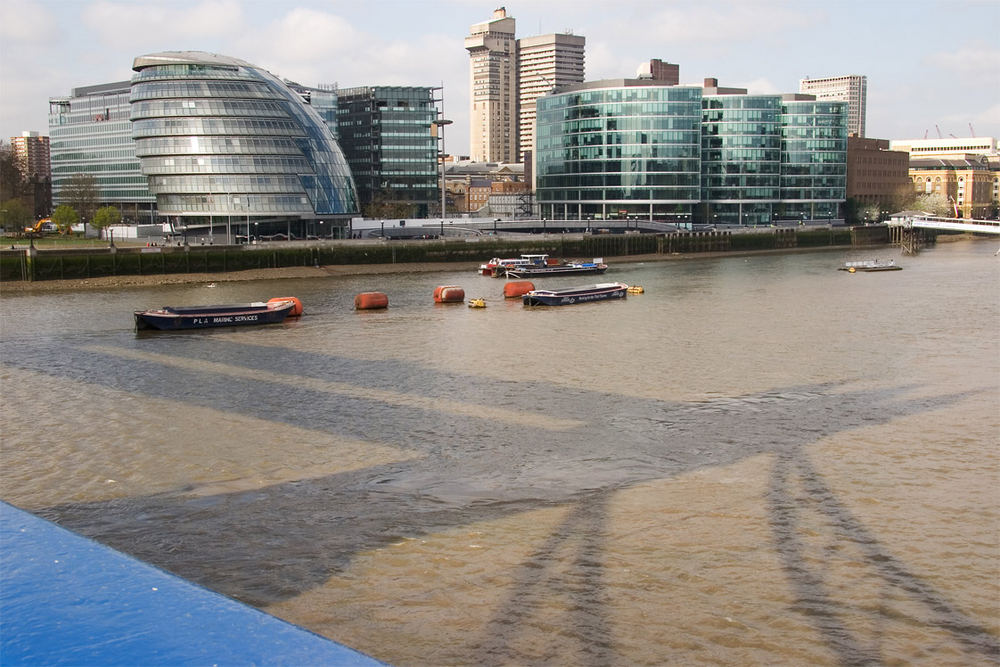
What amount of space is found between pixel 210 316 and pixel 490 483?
26927 millimetres

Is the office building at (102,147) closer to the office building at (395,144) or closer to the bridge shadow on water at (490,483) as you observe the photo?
the office building at (395,144)

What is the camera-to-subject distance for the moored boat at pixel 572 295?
50406 millimetres

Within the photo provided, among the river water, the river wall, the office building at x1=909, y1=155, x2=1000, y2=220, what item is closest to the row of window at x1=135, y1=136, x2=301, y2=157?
the river wall

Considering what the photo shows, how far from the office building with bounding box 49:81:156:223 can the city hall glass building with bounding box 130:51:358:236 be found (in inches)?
1454

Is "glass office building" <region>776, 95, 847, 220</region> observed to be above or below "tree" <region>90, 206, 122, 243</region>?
above

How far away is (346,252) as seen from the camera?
74875 mm

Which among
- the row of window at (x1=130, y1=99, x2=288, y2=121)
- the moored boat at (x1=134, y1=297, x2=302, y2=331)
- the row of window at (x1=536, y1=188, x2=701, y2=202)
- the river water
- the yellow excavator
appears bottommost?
the river water

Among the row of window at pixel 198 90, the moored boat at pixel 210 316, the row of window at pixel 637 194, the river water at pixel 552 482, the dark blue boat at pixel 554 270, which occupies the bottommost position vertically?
the river water at pixel 552 482

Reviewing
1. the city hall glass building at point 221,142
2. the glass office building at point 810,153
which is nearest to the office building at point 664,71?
the glass office building at point 810,153

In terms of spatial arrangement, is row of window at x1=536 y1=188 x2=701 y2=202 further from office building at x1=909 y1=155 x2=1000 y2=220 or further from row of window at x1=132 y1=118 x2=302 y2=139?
office building at x1=909 y1=155 x2=1000 y2=220

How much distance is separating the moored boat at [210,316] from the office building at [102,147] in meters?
93.4

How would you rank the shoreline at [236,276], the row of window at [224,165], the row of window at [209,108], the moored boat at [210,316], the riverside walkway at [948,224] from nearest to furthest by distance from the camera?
1. the moored boat at [210,316]
2. the shoreline at [236,276]
3. the row of window at [209,108]
4. the row of window at [224,165]
5. the riverside walkway at [948,224]

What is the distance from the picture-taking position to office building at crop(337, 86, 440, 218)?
142m

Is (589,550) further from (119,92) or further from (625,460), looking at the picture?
(119,92)
